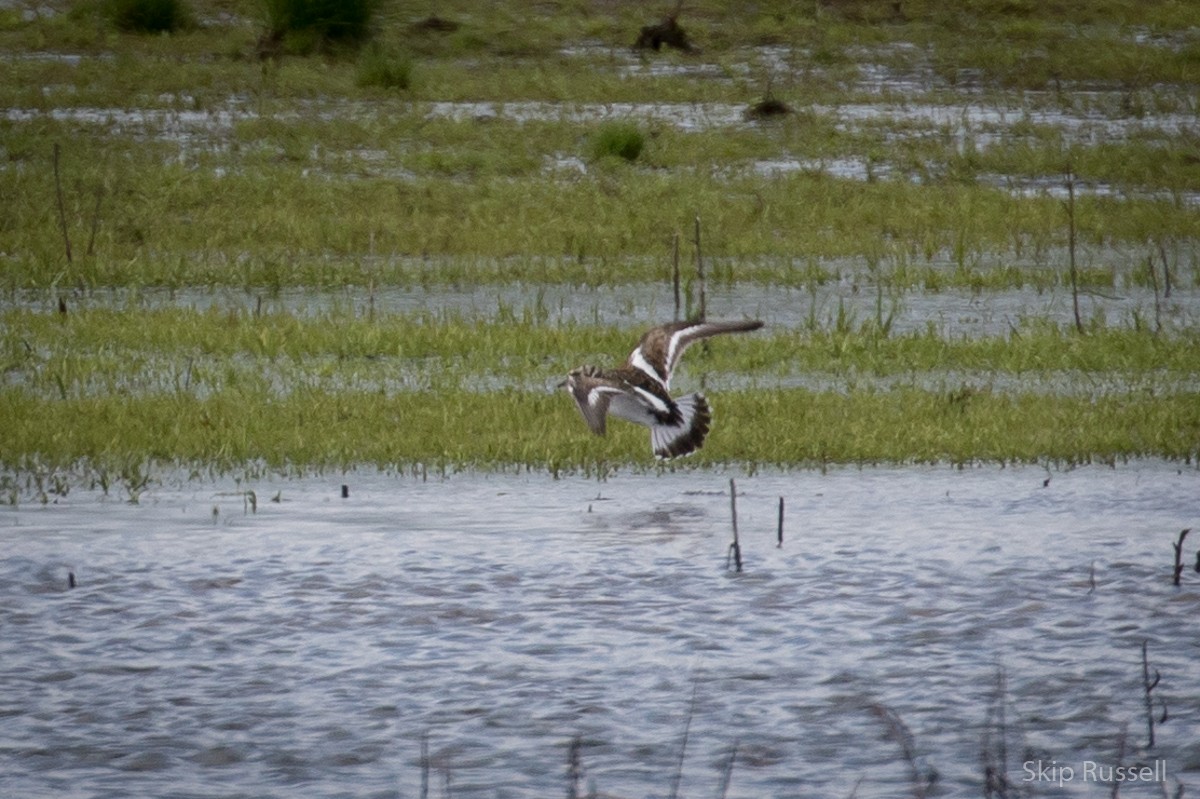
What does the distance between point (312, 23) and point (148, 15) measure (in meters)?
4.38

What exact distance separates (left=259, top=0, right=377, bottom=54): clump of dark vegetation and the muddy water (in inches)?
909

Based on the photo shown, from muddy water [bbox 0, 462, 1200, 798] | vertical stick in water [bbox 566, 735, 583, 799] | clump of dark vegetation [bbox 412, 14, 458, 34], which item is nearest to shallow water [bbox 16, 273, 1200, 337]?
muddy water [bbox 0, 462, 1200, 798]

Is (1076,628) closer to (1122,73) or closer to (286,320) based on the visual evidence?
(286,320)

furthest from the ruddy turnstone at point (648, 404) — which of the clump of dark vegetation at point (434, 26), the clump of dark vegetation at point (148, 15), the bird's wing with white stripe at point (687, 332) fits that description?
the clump of dark vegetation at point (148, 15)

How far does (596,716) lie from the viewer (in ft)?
22.3

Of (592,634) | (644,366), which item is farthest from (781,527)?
(644,366)

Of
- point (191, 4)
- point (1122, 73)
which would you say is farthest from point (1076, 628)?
point (191, 4)

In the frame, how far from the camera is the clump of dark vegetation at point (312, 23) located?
32531mm

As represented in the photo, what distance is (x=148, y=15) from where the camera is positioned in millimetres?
35656

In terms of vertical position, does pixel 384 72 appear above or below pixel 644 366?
above

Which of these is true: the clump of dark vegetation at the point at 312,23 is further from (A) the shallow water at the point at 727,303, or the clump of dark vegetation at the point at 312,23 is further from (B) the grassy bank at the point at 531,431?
(B) the grassy bank at the point at 531,431

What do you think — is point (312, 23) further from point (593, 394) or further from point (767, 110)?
point (593, 394)

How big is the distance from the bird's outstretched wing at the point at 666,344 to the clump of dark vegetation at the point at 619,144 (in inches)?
474

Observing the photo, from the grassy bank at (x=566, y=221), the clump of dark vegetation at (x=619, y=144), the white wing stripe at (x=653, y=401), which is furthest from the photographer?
the clump of dark vegetation at (x=619, y=144)
